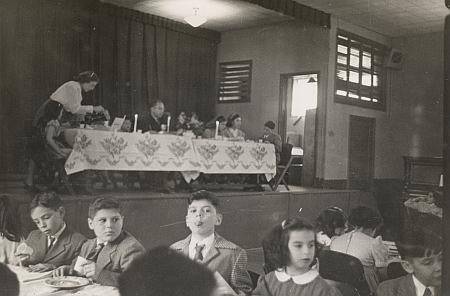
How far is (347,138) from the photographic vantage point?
1.68 m

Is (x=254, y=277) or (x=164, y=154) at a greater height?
(x=164, y=154)

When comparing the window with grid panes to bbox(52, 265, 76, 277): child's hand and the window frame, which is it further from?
bbox(52, 265, 76, 277): child's hand

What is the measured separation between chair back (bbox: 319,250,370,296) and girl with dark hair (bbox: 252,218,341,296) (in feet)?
0.09

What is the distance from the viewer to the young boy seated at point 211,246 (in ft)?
5.54

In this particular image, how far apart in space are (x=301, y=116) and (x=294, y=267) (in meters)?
0.48

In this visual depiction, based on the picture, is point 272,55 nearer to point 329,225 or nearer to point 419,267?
point 329,225

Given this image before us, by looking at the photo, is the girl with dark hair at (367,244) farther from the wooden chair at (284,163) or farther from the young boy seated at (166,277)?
the young boy seated at (166,277)

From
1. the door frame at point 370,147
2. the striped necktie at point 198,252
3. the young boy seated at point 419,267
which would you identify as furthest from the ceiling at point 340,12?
the striped necktie at point 198,252

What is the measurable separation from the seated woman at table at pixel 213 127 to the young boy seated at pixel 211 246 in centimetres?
27

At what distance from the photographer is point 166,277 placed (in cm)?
160

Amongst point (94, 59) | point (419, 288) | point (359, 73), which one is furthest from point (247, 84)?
point (419, 288)

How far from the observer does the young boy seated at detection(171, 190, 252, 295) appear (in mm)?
1688

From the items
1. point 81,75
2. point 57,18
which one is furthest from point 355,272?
point 57,18

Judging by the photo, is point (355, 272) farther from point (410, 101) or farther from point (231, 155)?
point (231, 155)
